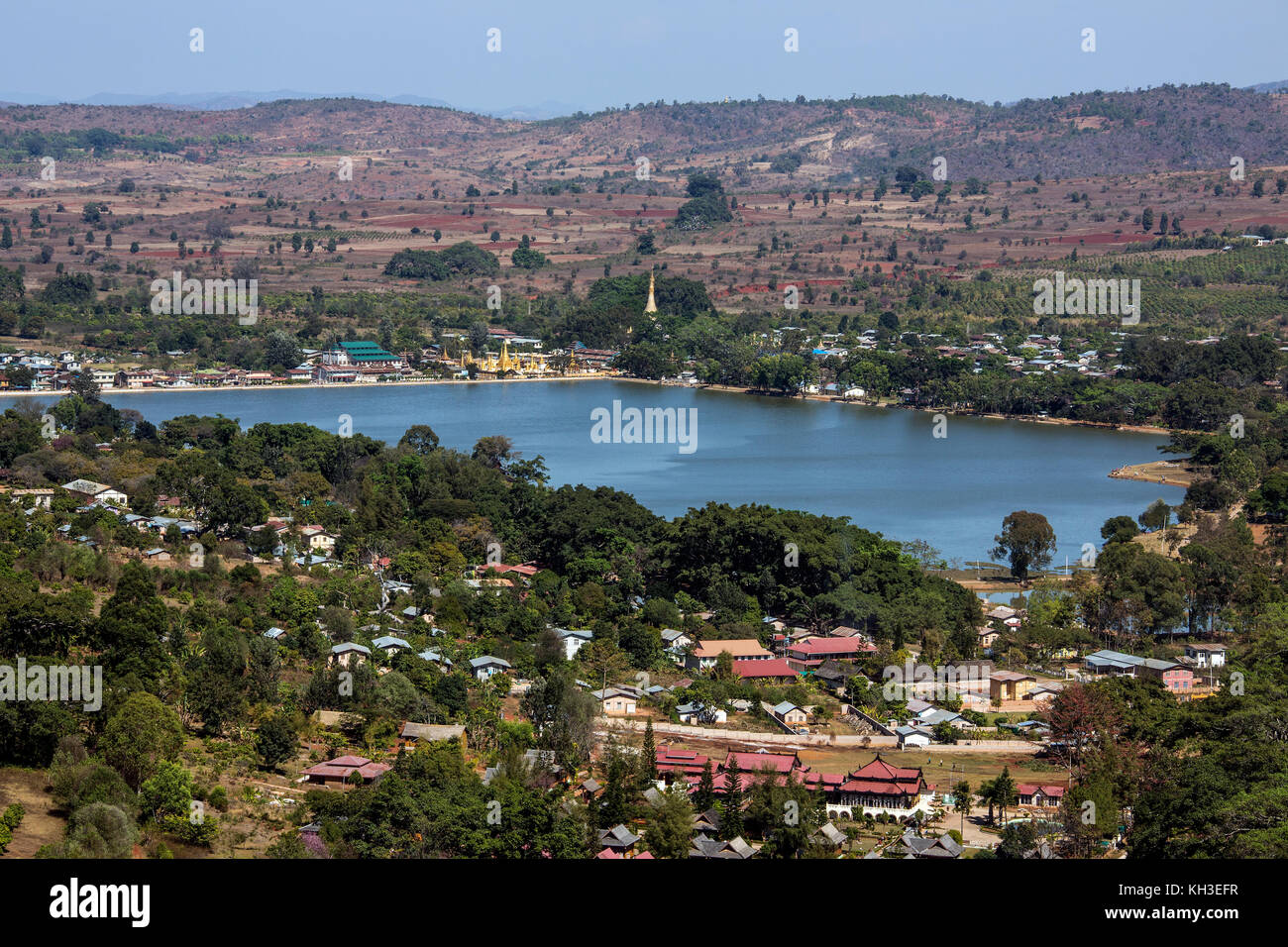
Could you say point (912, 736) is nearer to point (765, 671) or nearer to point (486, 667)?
point (765, 671)

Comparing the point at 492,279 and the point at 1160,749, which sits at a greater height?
the point at 492,279

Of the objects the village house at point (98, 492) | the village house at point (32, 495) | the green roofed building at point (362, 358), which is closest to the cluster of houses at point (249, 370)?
the green roofed building at point (362, 358)

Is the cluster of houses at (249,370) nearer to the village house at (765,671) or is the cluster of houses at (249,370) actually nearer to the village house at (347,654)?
the village house at (347,654)

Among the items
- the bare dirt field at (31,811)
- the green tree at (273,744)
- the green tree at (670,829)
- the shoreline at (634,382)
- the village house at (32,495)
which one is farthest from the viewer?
the shoreline at (634,382)

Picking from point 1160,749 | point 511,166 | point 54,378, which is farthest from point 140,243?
point 1160,749

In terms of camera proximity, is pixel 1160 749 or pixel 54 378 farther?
pixel 54 378

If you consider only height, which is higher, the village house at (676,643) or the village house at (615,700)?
the village house at (676,643)

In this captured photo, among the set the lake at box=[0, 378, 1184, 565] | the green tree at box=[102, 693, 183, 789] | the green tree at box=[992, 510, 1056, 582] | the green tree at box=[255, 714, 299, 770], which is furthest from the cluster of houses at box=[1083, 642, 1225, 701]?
the green tree at box=[102, 693, 183, 789]

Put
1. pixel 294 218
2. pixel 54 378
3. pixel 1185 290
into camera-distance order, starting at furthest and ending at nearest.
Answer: pixel 294 218 → pixel 1185 290 → pixel 54 378
